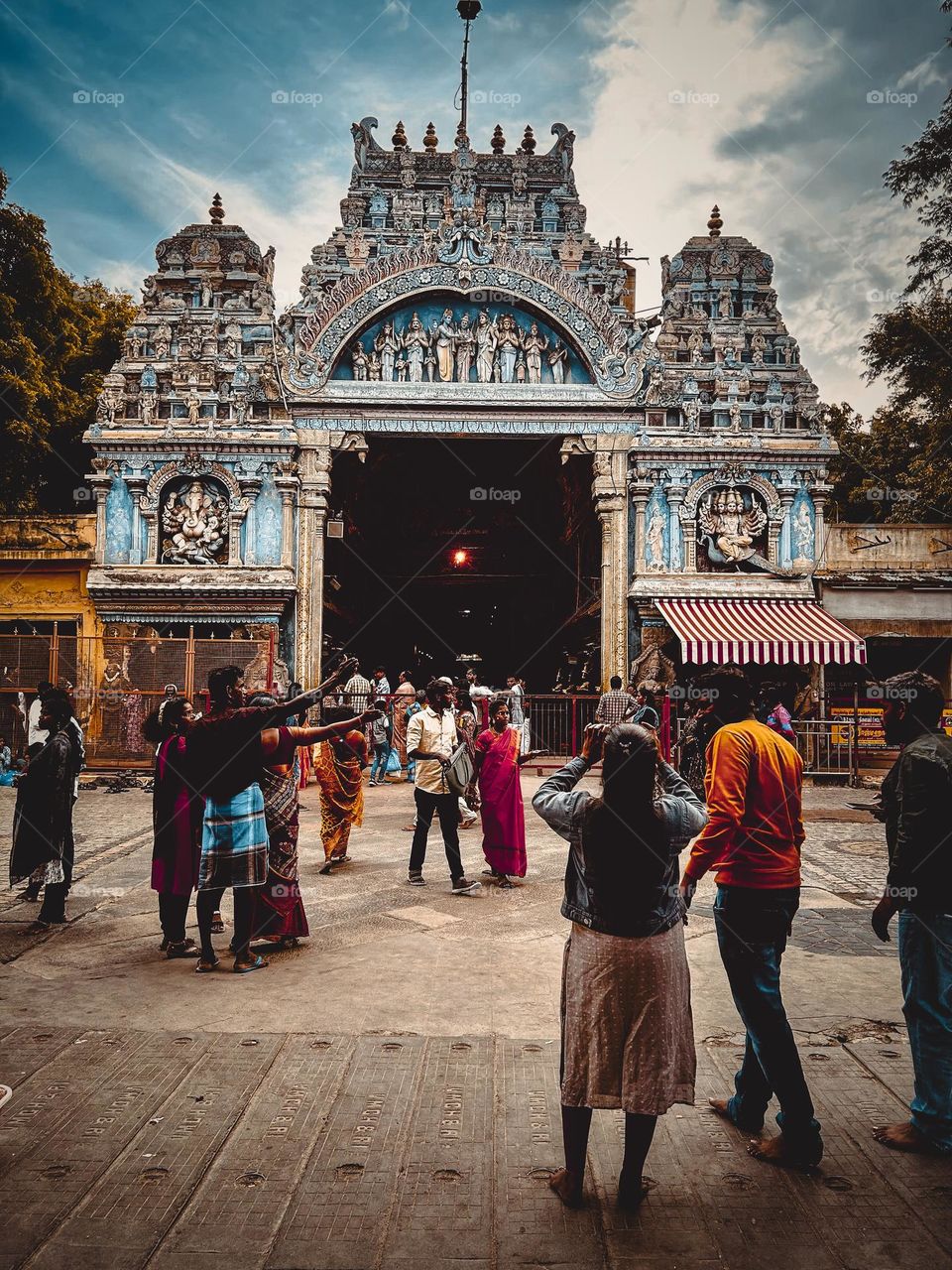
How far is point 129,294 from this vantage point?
2862 centimetres

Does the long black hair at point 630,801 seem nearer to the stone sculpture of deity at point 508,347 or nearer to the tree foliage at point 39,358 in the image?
the stone sculpture of deity at point 508,347

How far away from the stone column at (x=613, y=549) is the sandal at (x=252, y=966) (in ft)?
42.9

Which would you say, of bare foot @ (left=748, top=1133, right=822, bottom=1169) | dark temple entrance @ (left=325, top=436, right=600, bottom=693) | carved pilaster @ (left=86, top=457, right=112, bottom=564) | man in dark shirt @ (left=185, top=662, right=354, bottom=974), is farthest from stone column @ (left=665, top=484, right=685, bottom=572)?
bare foot @ (left=748, top=1133, right=822, bottom=1169)

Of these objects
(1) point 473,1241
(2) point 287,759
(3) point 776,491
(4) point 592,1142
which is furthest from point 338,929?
(3) point 776,491

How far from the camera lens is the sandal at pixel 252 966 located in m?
5.59

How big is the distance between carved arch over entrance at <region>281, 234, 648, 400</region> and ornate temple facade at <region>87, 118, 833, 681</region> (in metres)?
0.05

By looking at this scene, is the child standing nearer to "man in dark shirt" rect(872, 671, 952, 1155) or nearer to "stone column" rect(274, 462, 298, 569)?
"stone column" rect(274, 462, 298, 569)

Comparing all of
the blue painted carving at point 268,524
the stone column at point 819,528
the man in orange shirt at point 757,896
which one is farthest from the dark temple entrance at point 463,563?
the man in orange shirt at point 757,896

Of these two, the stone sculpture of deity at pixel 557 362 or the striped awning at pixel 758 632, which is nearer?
the striped awning at pixel 758 632

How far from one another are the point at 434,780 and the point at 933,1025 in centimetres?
511

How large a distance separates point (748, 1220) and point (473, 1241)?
0.98 meters

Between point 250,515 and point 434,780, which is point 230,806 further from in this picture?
point 250,515

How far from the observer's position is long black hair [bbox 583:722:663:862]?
2988 mm

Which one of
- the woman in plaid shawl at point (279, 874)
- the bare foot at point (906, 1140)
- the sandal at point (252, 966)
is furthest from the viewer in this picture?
the woman in plaid shawl at point (279, 874)
